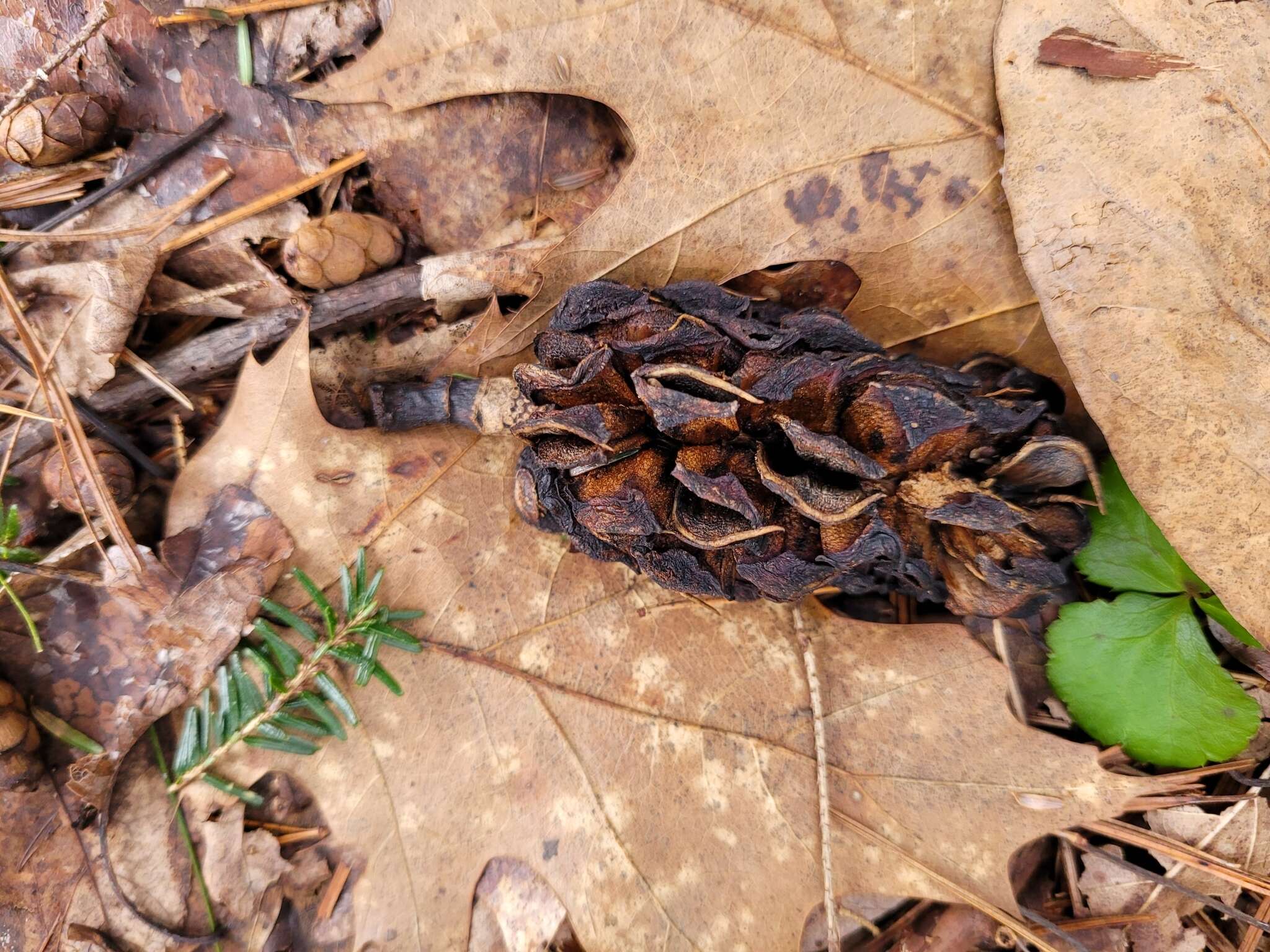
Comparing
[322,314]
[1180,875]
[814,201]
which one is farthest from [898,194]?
[1180,875]

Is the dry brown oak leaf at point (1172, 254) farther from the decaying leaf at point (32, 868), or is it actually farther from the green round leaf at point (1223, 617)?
the decaying leaf at point (32, 868)

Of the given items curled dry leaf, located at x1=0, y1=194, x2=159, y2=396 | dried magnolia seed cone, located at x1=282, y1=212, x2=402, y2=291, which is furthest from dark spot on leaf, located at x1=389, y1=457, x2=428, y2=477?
curled dry leaf, located at x1=0, y1=194, x2=159, y2=396

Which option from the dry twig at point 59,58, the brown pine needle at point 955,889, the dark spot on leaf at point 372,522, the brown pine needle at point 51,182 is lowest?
the brown pine needle at point 955,889

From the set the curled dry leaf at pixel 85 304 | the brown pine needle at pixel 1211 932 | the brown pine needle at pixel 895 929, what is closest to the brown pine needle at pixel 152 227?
the curled dry leaf at pixel 85 304

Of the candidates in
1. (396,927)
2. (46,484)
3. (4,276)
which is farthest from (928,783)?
(4,276)

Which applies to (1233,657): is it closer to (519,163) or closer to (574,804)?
(574,804)
